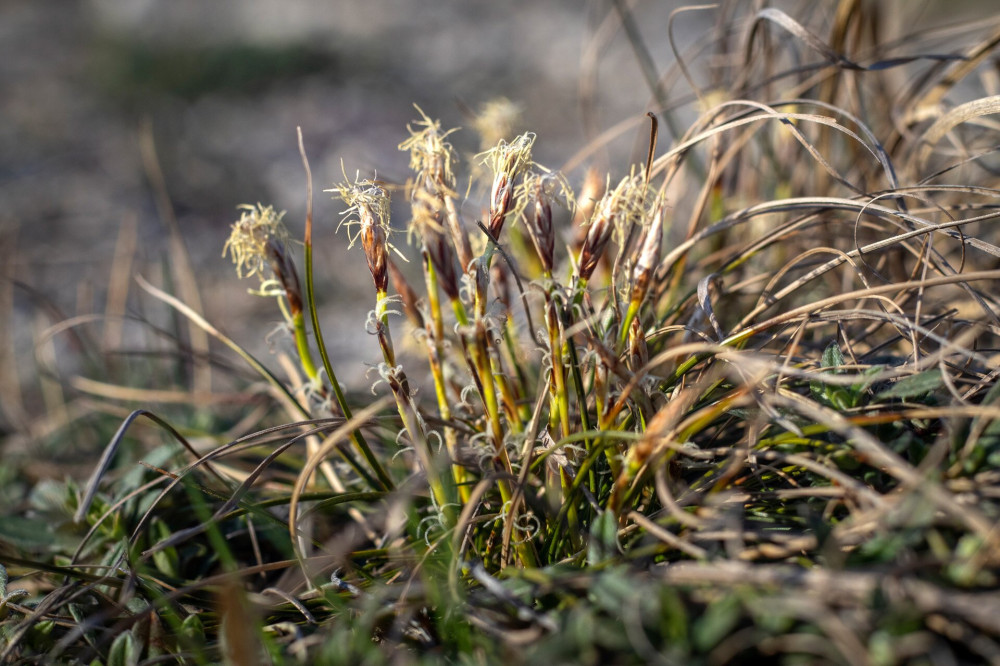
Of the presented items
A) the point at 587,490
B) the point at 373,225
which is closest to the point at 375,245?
the point at 373,225

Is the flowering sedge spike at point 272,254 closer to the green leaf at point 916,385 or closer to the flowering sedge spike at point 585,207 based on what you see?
the flowering sedge spike at point 585,207

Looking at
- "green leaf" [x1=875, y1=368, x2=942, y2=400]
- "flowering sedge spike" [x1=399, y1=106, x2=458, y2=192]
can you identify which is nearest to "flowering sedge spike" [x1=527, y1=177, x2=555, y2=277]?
"flowering sedge spike" [x1=399, y1=106, x2=458, y2=192]

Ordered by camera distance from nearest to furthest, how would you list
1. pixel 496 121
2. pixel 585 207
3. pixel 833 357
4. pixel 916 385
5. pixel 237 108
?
pixel 916 385 < pixel 833 357 < pixel 585 207 < pixel 496 121 < pixel 237 108

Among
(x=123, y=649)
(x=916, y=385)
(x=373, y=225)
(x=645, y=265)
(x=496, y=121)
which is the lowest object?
(x=123, y=649)

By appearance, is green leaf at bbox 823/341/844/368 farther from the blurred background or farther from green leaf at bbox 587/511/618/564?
the blurred background

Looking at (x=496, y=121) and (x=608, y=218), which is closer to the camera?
(x=608, y=218)

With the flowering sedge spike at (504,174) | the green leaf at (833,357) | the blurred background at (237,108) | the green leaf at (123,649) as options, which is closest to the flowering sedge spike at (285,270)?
the flowering sedge spike at (504,174)

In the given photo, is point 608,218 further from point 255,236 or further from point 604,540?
point 255,236

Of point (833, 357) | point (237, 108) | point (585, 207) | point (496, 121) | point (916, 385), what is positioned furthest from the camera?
point (237, 108)
